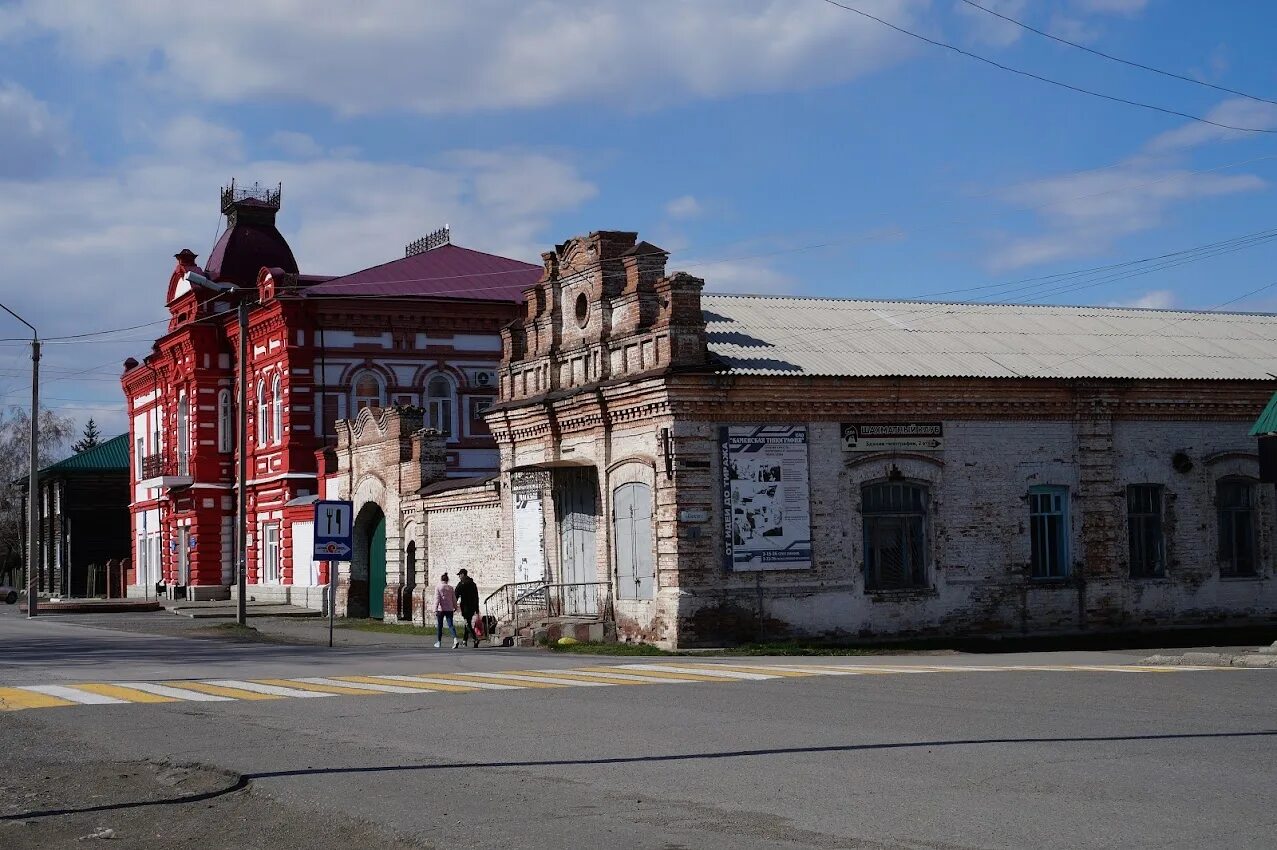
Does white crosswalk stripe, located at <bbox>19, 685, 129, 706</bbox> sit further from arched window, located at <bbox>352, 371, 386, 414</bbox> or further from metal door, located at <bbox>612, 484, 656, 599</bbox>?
arched window, located at <bbox>352, 371, 386, 414</bbox>

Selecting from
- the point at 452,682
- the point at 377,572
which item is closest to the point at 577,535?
the point at 452,682

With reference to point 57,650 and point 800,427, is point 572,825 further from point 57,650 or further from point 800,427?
point 57,650

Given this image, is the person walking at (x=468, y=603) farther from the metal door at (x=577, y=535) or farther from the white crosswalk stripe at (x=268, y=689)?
the white crosswalk stripe at (x=268, y=689)

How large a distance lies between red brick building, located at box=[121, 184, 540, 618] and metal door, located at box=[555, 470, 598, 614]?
465 inches

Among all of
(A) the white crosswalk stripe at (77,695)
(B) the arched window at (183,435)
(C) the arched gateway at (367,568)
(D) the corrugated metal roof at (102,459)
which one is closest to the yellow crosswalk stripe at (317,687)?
(A) the white crosswalk stripe at (77,695)

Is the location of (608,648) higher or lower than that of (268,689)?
lower

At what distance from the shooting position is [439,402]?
165 feet

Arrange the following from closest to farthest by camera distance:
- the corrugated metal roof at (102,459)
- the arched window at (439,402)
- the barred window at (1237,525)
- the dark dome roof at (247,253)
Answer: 1. the barred window at (1237,525)
2. the arched window at (439,402)
3. the dark dome roof at (247,253)
4. the corrugated metal roof at (102,459)

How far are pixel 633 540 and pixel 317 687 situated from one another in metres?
10.8

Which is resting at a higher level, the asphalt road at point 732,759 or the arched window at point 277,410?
the arched window at point 277,410

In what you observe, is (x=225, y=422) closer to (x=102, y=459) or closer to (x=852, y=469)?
(x=102, y=459)

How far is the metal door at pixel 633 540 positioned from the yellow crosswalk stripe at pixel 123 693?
37.1 feet

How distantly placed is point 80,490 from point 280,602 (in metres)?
27.8

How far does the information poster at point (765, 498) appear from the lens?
87.2 feet
